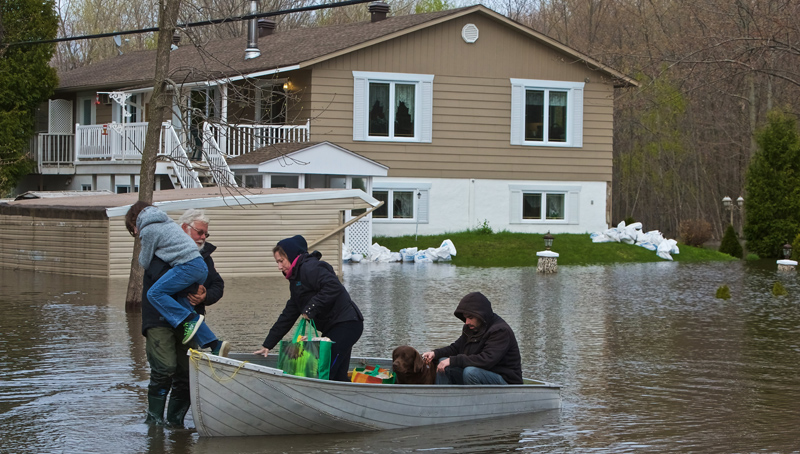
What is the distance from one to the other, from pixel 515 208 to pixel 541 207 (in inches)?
37.9

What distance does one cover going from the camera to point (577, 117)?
107 feet

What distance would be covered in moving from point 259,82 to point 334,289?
872 inches

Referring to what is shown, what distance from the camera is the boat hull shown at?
7.93 metres

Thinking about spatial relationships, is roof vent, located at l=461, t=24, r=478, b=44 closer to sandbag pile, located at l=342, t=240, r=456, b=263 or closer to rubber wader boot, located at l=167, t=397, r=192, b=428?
sandbag pile, located at l=342, t=240, r=456, b=263

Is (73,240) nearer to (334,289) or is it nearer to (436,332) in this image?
(436,332)

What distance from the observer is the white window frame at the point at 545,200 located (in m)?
32.4

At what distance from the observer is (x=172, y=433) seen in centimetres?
848

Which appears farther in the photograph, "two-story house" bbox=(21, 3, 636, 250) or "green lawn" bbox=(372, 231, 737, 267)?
"two-story house" bbox=(21, 3, 636, 250)

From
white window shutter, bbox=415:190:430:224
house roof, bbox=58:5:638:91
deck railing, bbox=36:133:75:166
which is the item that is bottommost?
white window shutter, bbox=415:190:430:224

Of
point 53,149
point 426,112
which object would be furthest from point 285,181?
point 53,149

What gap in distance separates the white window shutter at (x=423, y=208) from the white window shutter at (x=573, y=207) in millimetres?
4832

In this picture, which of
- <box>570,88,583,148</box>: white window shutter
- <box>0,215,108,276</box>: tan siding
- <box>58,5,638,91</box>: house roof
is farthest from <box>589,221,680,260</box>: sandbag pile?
<box>0,215,108,276</box>: tan siding

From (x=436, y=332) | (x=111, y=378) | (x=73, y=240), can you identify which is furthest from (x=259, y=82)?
(x=111, y=378)

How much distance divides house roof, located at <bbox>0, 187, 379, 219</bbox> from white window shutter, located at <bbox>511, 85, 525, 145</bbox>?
36.6ft
